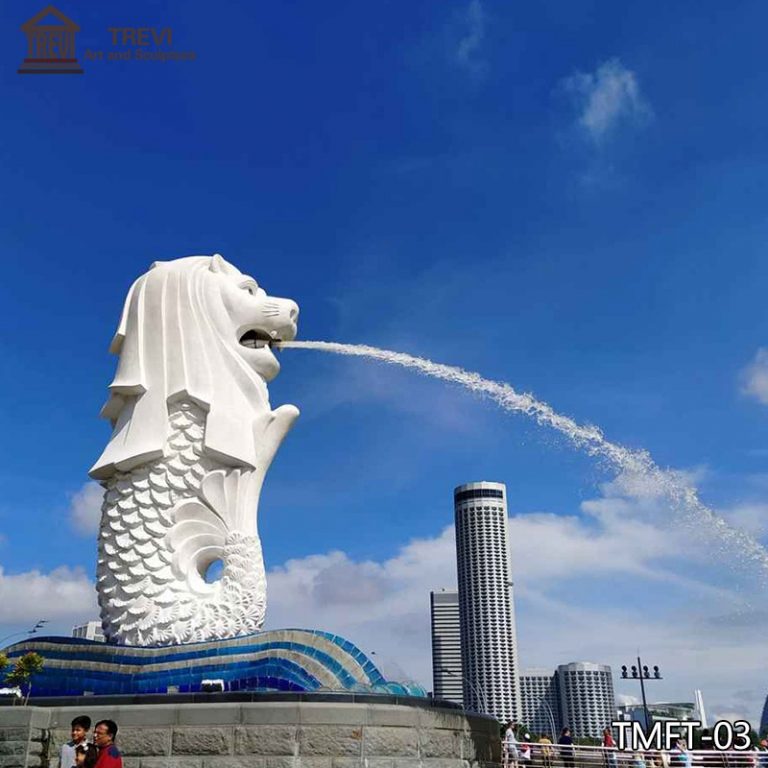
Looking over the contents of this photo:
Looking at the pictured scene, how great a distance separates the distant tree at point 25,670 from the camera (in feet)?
42.8

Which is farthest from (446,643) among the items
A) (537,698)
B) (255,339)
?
(255,339)

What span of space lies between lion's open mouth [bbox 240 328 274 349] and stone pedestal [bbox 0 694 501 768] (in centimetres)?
865

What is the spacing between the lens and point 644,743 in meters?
11.6

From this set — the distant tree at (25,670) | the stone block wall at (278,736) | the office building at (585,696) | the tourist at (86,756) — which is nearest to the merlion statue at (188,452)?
the distant tree at (25,670)

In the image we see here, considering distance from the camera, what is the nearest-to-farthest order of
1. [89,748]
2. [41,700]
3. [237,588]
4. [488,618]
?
1. [89,748]
2. [41,700]
3. [237,588]
4. [488,618]

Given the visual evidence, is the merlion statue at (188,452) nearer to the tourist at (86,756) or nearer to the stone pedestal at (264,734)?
the stone pedestal at (264,734)

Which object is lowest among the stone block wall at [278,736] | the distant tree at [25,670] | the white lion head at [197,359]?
the stone block wall at [278,736]

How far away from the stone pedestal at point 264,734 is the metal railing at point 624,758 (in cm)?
324

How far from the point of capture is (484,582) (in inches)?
3772

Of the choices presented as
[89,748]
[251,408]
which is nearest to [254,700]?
[89,748]

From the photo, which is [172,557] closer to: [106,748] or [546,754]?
[546,754]

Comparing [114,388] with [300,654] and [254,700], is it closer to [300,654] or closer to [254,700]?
[300,654]

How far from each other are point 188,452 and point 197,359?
6.08ft

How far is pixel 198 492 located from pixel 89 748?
342 inches
